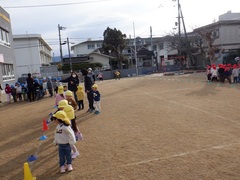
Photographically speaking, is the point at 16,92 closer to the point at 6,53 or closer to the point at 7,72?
the point at 7,72

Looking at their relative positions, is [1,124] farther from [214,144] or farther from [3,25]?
[3,25]

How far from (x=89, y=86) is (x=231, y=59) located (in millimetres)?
28042

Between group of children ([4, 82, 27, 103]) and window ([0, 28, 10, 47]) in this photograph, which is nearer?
group of children ([4, 82, 27, 103])

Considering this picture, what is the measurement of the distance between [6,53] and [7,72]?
181cm

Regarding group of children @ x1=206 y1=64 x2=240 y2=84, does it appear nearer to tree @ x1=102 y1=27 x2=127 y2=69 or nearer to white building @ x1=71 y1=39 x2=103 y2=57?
tree @ x1=102 y1=27 x2=127 y2=69

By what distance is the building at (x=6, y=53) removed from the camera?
2187cm

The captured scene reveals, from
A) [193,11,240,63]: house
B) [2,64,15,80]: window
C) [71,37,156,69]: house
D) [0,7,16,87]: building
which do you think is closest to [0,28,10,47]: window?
[0,7,16,87]: building

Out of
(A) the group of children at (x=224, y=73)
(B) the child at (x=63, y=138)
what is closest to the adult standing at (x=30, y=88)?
(B) the child at (x=63, y=138)

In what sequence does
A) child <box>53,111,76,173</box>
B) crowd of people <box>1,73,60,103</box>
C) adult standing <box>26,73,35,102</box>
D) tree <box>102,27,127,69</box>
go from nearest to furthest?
child <box>53,111,76,173</box> < adult standing <box>26,73,35,102</box> < crowd of people <box>1,73,60,103</box> < tree <box>102,27,127,69</box>

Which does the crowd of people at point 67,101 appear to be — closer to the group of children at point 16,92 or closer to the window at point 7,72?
the group of children at point 16,92

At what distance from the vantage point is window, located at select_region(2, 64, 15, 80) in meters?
22.2

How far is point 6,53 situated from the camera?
77.1ft

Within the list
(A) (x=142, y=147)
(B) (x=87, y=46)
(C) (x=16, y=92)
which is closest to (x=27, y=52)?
(B) (x=87, y=46)

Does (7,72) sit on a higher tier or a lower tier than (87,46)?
lower
